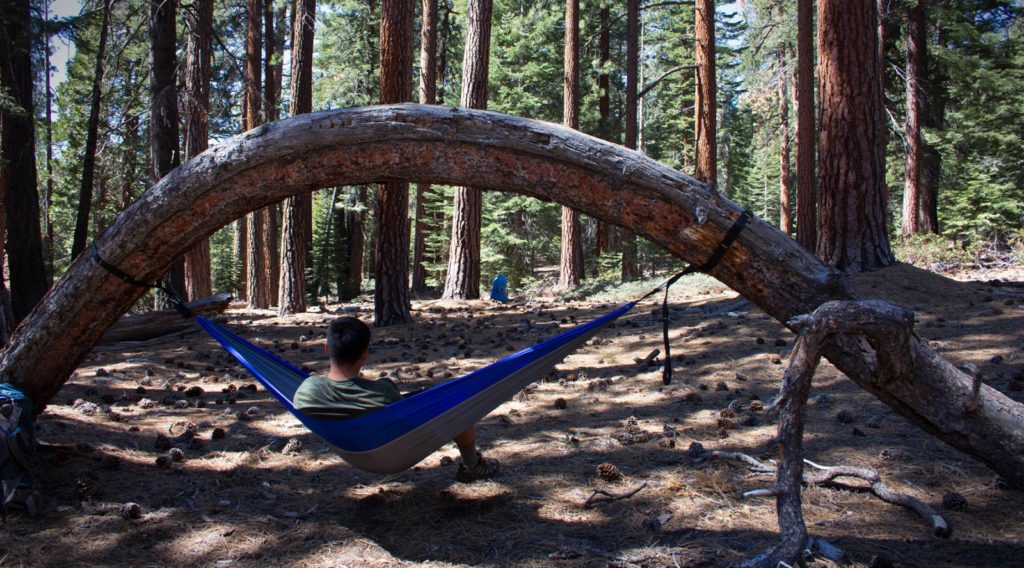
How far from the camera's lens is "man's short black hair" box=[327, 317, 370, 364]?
2744mm

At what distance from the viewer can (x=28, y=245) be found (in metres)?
7.88

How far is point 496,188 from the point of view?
2.66 m

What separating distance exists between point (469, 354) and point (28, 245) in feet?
19.1

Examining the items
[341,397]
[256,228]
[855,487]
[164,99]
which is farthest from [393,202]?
[256,228]

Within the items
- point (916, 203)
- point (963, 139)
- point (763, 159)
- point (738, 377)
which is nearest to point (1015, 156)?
point (963, 139)

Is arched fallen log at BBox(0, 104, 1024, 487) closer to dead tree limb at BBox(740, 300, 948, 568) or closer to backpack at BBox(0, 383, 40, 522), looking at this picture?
dead tree limb at BBox(740, 300, 948, 568)

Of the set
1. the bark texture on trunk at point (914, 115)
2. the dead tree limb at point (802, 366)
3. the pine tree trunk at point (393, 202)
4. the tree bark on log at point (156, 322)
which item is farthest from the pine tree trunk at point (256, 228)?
the bark texture on trunk at point (914, 115)


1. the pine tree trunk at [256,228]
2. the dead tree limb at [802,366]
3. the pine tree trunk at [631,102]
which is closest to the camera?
the dead tree limb at [802,366]

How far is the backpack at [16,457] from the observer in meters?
2.72

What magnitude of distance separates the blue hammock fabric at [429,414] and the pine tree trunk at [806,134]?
959cm

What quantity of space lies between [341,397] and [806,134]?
12393 millimetres

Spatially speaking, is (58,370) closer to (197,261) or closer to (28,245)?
(28,245)

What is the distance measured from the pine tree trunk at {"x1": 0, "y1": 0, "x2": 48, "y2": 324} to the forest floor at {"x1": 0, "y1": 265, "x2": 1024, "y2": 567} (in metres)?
2.99

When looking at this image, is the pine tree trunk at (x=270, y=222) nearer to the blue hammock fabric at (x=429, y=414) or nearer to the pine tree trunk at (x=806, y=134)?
the pine tree trunk at (x=806, y=134)
